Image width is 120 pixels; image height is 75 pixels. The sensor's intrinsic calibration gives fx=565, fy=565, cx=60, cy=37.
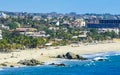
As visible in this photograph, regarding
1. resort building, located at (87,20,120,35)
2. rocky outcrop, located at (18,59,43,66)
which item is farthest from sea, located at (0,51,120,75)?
resort building, located at (87,20,120,35)

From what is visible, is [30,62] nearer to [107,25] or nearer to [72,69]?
[72,69]

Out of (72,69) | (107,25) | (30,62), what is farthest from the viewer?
(107,25)

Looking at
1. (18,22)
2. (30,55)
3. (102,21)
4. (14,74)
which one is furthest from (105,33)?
(14,74)

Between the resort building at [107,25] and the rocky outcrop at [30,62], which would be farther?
the resort building at [107,25]

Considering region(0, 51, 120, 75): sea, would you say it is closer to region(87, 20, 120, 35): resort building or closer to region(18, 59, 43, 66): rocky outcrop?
region(18, 59, 43, 66): rocky outcrop

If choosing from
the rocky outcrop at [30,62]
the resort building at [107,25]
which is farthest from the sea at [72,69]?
the resort building at [107,25]

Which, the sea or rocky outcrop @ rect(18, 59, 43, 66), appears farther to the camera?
rocky outcrop @ rect(18, 59, 43, 66)

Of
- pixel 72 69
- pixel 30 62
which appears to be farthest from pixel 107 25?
pixel 72 69

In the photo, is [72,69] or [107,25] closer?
[72,69]

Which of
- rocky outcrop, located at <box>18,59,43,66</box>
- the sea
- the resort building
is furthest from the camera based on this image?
the resort building

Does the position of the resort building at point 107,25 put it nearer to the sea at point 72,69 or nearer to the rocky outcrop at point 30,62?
the sea at point 72,69

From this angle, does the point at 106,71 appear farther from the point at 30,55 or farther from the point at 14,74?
the point at 30,55
